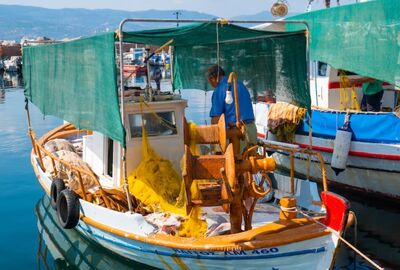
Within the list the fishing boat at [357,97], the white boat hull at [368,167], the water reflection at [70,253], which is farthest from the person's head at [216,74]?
the white boat hull at [368,167]

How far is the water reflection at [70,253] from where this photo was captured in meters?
8.46

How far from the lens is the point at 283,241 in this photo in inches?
231

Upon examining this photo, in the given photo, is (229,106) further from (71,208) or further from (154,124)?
(71,208)

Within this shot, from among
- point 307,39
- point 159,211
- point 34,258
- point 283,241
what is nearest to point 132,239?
point 159,211

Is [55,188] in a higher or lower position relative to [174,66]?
lower

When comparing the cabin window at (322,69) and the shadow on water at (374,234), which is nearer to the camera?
the shadow on water at (374,234)

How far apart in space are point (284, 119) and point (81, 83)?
6160 millimetres

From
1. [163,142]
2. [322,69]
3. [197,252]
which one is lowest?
[197,252]

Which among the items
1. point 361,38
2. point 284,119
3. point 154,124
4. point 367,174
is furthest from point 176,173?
point 361,38

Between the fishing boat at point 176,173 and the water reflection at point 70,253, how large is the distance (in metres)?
0.35

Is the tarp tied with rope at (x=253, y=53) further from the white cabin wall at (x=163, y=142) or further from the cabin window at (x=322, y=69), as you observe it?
the cabin window at (x=322, y=69)

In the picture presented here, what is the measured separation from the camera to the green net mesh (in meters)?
7.04

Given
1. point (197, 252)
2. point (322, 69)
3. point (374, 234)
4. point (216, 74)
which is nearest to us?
point (197, 252)

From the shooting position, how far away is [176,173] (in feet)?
28.4
